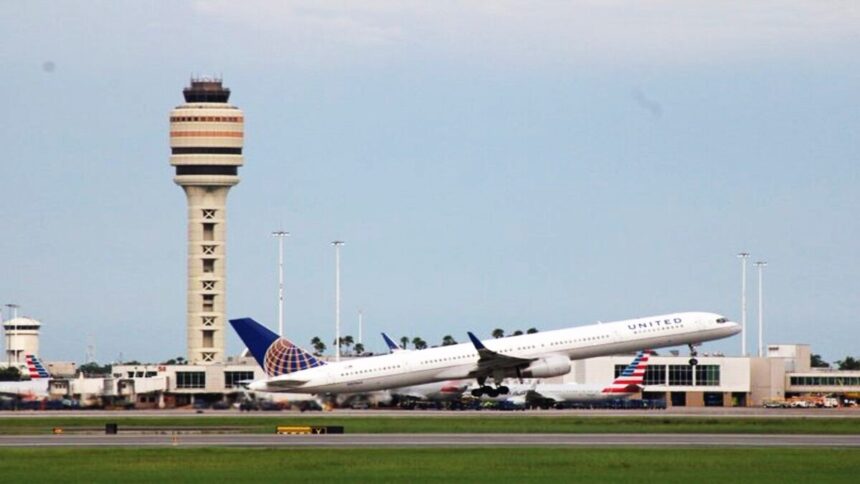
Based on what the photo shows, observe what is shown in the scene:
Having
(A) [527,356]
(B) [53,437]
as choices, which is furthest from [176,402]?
(B) [53,437]

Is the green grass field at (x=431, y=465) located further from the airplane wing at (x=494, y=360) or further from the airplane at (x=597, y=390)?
the airplane at (x=597, y=390)

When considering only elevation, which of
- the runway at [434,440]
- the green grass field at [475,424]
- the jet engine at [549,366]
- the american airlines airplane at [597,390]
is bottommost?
the green grass field at [475,424]

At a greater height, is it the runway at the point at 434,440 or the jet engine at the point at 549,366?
the jet engine at the point at 549,366

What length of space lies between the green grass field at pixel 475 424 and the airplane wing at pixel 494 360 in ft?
16.1

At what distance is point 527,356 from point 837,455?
58.3m

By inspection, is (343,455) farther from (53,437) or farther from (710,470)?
(53,437)

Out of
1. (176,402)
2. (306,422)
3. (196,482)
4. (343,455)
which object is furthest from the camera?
(176,402)

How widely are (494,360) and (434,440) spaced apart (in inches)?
1704

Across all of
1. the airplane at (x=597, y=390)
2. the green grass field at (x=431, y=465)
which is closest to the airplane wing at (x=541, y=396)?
the airplane at (x=597, y=390)

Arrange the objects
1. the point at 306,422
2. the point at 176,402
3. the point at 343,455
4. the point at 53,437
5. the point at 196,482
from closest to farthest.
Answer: the point at 196,482 < the point at 343,455 < the point at 53,437 < the point at 306,422 < the point at 176,402

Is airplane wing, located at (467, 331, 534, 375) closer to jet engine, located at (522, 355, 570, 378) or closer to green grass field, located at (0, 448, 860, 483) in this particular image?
jet engine, located at (522, 355, 570, 378)

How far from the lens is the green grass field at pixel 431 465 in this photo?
7475cm

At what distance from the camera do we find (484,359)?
143 m

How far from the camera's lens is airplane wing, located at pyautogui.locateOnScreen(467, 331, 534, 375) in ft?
462
